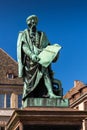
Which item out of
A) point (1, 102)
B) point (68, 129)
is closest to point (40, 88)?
point (68, 129)

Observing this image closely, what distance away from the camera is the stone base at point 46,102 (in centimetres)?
1662

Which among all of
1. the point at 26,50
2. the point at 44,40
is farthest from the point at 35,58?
the point at 44,40

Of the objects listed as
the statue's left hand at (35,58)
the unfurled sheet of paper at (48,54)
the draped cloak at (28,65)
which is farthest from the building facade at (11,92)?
the statue's left hand at (35,58)

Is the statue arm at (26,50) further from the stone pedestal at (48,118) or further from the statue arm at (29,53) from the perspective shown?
the stone pedestal at (48,118)

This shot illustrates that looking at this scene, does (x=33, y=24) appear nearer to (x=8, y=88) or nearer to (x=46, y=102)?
(x=46, y=102)

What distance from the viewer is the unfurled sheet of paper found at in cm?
1716

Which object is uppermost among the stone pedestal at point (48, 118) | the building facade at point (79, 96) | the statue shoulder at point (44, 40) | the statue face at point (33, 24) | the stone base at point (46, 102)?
the building facade at point (79, 96)

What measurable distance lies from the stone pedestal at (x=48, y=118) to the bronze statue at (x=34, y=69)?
2.52ft

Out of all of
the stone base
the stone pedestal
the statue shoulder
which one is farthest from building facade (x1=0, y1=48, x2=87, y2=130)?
the stone pedestal

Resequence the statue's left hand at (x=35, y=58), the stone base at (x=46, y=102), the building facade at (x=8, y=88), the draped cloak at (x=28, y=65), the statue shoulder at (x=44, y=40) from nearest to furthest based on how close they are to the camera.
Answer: the stone base at (x=46, y=102), the statue's left hand at (x=35, y=58), the draped cloak at (x=28, y=65), the statue shoulder at (x=44, y=40), the building facade at (x=8, y=88)

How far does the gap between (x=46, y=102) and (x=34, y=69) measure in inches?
43.8

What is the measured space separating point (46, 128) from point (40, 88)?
140 centimetres

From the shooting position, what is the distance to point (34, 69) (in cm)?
1725

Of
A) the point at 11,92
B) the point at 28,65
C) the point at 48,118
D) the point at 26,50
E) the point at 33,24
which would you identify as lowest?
the point at 48,118
